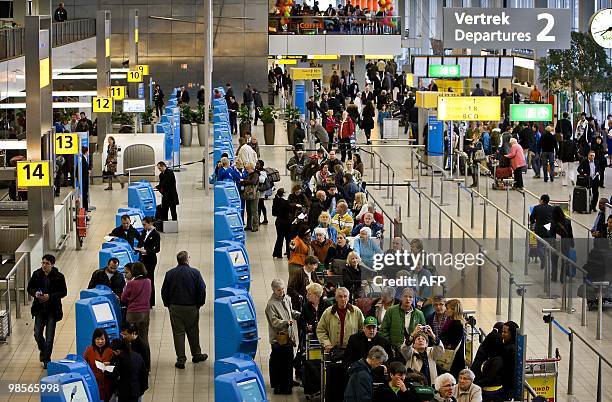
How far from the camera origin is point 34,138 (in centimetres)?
2120

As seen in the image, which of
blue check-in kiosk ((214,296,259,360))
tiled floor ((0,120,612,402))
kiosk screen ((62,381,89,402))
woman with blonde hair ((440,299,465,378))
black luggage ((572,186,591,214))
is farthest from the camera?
black luggage ((572,186,591,214))

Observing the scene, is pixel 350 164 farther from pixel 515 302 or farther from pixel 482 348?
pixel 482 348

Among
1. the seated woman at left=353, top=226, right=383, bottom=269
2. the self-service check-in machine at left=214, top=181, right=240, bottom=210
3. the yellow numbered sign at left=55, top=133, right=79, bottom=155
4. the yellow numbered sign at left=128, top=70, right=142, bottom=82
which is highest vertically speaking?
the yellow numbered sign at left=128, top=70, right=142, bottom=82

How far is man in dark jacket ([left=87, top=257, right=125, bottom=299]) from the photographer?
49.9ft

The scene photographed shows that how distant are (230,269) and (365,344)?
4241mm

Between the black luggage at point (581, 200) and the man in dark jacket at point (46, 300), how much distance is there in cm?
1452

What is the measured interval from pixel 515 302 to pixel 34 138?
860 centimetres

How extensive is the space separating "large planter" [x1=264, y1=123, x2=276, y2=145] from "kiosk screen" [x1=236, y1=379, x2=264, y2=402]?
95.2 ft

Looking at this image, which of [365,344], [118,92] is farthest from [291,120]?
[365,344]

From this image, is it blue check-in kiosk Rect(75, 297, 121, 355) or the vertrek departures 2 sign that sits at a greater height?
the vertrek departures 2 sign

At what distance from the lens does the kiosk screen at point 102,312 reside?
13.9 m

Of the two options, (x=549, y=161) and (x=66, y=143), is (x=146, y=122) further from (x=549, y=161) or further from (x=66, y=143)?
(x=66, y=143)

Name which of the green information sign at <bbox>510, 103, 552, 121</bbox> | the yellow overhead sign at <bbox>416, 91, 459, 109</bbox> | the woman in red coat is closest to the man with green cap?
the woman in red coat

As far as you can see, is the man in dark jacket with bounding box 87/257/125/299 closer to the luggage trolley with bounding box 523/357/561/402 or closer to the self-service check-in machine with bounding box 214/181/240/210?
the luggage trolley with bounding box 523/357/561/402
